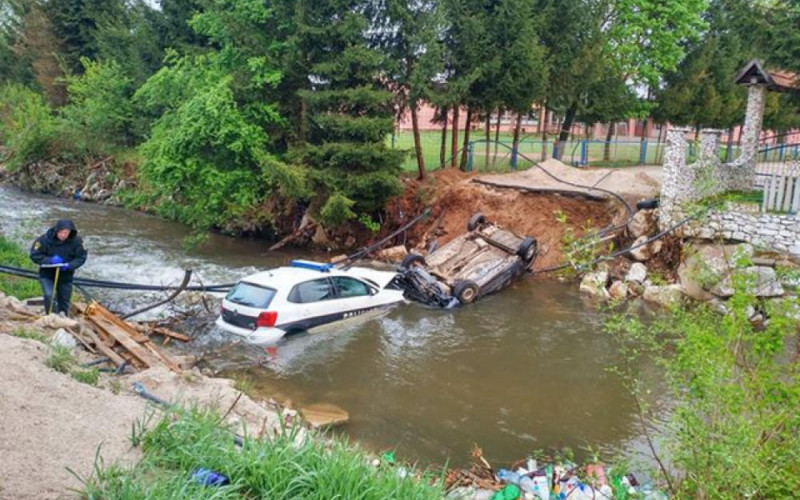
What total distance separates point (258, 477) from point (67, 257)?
Answer: 7866 millimetres

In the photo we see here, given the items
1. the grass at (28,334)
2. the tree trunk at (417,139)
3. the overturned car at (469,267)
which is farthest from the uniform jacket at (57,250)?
the tree trunk at (417,139)

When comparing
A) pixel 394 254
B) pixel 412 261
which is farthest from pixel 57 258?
pixel 394 254

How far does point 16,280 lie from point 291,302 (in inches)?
282

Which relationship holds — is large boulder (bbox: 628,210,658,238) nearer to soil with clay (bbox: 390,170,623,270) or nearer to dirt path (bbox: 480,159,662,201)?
soil with clay (bbox: 390,170,623,270)

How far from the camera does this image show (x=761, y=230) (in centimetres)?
1625

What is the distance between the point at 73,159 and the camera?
35.0 meters

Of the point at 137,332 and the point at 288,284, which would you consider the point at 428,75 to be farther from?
the point at 137,332

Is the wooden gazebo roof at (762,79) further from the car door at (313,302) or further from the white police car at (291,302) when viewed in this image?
the car door at (313,302)

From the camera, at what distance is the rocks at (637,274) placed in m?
17.9

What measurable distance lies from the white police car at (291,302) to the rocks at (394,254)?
20.2ft

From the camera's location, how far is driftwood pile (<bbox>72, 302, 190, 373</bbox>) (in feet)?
34.6

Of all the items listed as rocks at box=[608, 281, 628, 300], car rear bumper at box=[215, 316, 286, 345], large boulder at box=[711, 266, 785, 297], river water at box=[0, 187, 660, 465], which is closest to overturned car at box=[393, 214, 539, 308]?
river water at box=[0, 187, 660, 465]

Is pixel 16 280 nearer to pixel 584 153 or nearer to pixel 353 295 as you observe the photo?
pixel 353 295

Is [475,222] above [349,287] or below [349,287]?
above
